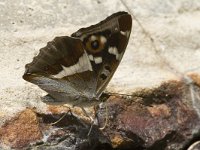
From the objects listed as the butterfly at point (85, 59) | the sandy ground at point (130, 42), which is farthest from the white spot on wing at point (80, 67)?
the sandy ground at point (130, 42)

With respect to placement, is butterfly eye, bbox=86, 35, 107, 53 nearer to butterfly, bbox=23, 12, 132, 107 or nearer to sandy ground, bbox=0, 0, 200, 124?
butterfly, bbox=23, 12, 132, 107

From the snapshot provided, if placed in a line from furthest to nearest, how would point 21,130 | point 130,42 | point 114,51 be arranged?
point 130,42
point 114,51
point 21,130

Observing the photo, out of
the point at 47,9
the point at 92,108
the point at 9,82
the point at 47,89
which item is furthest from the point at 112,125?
the point at 47,9

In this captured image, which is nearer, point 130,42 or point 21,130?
point 21,130

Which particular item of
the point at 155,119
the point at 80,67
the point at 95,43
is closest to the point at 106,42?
the point at 95,43

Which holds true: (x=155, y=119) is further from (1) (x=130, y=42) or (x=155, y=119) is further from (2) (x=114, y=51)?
(1) (x=130, y=42)

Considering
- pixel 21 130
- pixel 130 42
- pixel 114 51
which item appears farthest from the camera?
pixel 130 42

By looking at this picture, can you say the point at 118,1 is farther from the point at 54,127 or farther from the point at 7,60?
the point at 54,127
